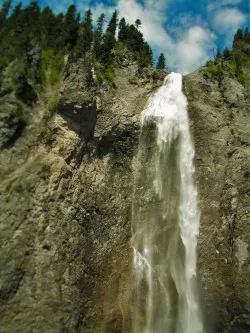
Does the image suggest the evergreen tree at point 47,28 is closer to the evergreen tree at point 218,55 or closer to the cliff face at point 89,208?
the cliff face at point 89,208

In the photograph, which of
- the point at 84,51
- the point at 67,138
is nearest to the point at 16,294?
the point at 67,138

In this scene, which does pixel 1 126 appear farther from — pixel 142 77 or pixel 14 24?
pixel 14 24

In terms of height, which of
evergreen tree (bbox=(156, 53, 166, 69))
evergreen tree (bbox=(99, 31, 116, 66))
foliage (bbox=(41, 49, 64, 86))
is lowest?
foliage (bbox=(41, 49, 64, 86))

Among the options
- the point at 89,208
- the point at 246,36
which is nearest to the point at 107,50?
the point at 89,208

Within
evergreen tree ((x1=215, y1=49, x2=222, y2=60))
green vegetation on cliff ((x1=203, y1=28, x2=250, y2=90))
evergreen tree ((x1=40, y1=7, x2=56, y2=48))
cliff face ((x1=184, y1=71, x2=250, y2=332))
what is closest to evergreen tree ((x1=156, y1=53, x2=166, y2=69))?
green vegetation on cliff ((x1=203, y1=28, x2=250, y2=90))

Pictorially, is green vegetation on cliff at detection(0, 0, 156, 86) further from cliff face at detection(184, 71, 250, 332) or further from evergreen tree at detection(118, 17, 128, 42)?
cliff face at detection(184, 71, 250, 332)

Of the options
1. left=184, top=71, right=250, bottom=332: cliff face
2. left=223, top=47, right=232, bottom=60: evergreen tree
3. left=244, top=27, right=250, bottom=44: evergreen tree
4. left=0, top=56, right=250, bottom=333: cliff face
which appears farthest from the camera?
left=244, top=27, right=250, bottom=44: evergreen tree
